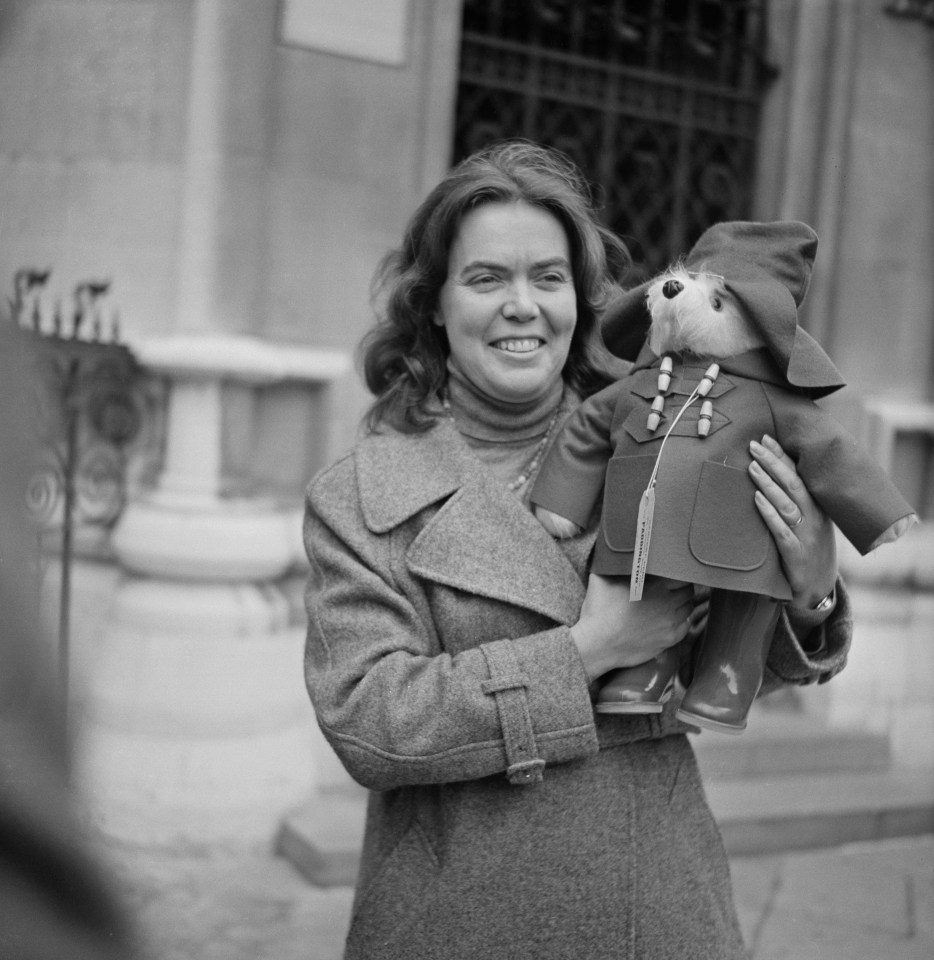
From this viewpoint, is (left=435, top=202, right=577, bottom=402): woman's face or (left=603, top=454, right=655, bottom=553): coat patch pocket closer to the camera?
(left=603, top=454, right=655, bottom=553): coat patch pocket

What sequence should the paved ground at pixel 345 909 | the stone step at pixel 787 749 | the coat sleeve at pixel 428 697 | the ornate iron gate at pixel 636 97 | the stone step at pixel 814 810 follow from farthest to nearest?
1. the ornate iron gate at pixel 636 97
2. the stone step at pixel 787 749
3. the stone step at pixel 814 810
4. the paved ground at pixel 345 909
5. the coat sleeve at pixel 428 697

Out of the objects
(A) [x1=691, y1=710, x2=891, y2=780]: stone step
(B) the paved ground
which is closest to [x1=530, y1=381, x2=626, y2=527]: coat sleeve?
(B) the paved ground

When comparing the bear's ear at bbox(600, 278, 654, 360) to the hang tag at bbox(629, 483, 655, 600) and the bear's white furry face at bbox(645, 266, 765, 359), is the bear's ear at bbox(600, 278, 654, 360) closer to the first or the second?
the bear's white furry face at bbox(645, 266, 765, 359)

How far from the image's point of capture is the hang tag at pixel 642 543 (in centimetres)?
186

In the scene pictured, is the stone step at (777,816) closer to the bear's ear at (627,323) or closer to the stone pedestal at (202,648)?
the stone pedestal at (202,648)

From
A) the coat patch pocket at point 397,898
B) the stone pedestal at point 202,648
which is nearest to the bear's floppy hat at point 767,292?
the coat patch pocket at point 397,898

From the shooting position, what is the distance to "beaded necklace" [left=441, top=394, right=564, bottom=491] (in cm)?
213

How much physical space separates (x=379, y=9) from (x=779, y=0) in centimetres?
210

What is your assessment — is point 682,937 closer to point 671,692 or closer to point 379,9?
point 671,692

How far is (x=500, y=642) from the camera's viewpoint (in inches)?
74.7

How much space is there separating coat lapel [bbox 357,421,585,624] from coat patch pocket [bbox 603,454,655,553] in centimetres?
13

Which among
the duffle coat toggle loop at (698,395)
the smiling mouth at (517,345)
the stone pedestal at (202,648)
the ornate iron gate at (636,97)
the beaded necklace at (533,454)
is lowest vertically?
the stone pedestal at (202,648)

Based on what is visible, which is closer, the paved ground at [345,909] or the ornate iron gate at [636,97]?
the paved ground at [345,909]

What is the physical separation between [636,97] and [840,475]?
13.0ft
